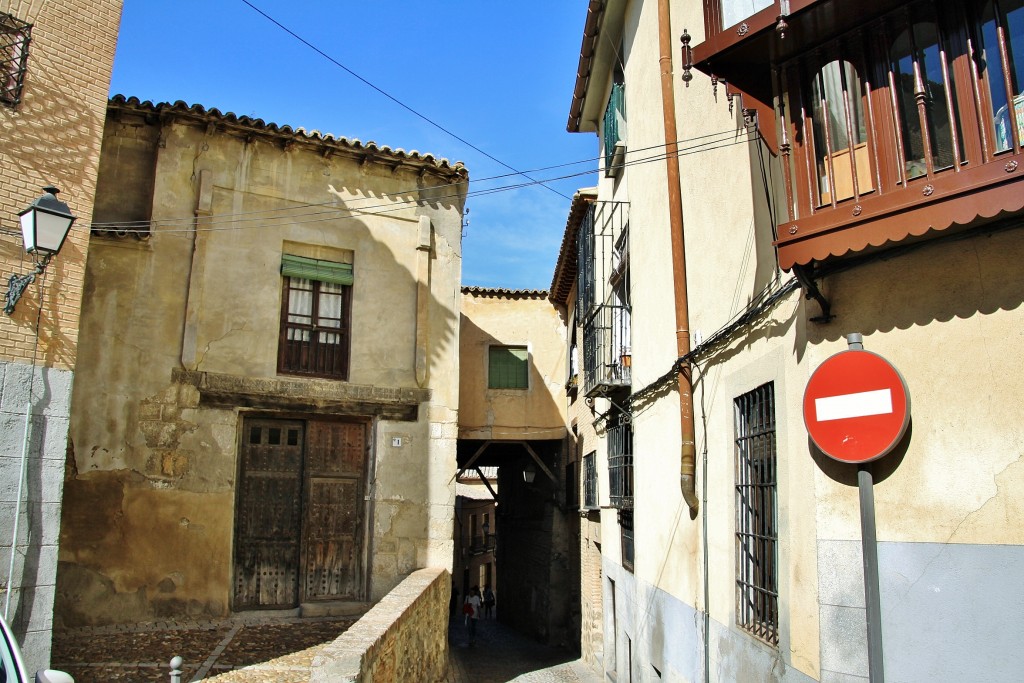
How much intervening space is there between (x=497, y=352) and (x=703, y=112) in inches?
458

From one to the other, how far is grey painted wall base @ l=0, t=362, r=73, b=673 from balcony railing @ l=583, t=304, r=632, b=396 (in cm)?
675

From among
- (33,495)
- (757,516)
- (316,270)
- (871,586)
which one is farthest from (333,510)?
(871,586)

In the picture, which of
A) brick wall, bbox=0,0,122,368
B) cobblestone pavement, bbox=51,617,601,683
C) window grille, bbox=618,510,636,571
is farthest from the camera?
window grille, bbox=618,510,636,571

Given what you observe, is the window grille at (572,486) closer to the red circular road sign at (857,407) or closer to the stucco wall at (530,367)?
the stucco wall at (530,367)

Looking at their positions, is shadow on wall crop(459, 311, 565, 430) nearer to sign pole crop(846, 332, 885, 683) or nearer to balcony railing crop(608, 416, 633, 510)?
balcony railing crop(608, 416, 633, 510)

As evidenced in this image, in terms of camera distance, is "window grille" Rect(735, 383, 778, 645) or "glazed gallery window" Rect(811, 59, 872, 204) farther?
"window grille" Rect(735, 383, 778, 645)

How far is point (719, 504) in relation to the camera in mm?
6473

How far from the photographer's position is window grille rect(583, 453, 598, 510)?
575 inches

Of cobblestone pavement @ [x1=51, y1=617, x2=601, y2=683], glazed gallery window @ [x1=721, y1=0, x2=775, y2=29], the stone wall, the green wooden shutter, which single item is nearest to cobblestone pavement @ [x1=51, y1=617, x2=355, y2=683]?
cobblestone pavement @ [x1=51, y1=617, x2=601, y2=683]

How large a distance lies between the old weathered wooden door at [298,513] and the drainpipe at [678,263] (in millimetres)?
5908

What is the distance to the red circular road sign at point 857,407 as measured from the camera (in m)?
4.01

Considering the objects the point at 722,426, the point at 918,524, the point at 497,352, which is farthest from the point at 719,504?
the point at 497,352

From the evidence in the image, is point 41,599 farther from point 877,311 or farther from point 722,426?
point 877,311

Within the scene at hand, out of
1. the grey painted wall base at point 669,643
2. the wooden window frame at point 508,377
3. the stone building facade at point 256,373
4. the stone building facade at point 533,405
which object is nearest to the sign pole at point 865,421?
the grey painted wall base at point 669,643
